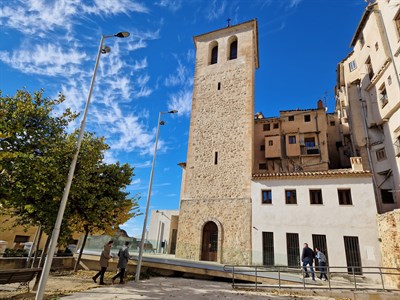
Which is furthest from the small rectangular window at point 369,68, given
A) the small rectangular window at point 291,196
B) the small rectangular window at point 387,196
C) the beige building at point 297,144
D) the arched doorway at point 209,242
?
the arched doorway at point 209,242

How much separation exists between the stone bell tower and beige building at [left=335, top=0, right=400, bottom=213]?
397 inches

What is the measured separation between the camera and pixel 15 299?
25.0 ft

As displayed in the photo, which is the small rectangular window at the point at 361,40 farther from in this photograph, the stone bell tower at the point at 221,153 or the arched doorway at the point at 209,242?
the arched doorway at the point at 209,242

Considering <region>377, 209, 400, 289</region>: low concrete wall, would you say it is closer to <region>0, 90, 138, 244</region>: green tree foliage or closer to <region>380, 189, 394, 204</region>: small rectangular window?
<region>380, 189, 394, 204</region>: small rectangular window

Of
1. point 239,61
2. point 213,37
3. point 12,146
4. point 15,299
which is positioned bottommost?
point 15,299

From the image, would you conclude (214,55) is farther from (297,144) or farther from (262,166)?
(262,166)

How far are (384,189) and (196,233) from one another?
15.2 metres

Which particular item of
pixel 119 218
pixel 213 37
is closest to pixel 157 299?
pixel 119 218

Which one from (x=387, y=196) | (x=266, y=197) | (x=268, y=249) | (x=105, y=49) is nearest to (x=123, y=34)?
(x=105, y=49)

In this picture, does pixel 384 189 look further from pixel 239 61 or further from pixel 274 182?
pixel 239 61

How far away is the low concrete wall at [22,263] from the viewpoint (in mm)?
14107

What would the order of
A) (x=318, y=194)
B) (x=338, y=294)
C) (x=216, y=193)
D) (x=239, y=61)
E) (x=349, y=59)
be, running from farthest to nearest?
1. (x=349, y=59)
2. (x=239, y=61)
3. (x=216, y=193)
4. (x=318, y=194)
5. (x=338, y=294)

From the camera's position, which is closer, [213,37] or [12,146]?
[12,146]

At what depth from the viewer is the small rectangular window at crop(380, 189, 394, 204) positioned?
19.0 meters
